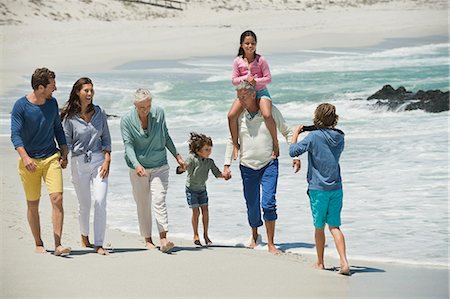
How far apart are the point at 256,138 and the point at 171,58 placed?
2236 centimetres

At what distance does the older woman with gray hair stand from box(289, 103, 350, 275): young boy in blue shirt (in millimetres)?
867

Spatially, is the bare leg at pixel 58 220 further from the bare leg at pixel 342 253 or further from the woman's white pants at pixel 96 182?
the bare leg at pixel 342 253

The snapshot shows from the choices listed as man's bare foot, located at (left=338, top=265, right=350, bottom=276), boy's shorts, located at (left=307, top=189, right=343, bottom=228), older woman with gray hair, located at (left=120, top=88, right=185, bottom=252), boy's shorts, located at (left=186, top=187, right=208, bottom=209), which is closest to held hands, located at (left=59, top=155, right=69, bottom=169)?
older woman with gray hair, located at (left=120, top=88, right=185, bottom=252)

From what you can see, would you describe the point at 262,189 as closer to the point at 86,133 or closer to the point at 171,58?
the point at 86,133

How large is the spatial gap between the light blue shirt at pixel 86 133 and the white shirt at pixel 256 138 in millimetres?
933

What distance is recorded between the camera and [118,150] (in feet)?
46.6

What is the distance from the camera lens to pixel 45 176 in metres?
6.96

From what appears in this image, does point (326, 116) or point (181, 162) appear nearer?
point (326, 116)

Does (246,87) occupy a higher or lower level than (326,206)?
higher

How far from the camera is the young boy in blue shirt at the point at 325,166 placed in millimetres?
6816

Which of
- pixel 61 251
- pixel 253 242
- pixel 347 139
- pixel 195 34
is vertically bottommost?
pixel 347 139

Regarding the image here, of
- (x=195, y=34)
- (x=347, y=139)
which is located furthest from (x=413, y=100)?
(x=195, y=34)

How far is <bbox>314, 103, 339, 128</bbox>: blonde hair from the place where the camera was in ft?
22.3

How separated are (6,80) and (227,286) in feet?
62.0
